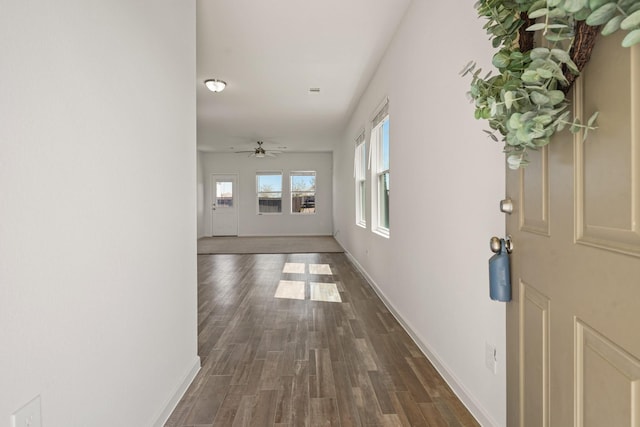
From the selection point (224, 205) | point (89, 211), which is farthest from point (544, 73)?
point (224, 205)

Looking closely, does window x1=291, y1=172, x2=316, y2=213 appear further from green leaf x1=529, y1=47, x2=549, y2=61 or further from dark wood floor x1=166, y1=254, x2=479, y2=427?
green leaf x1=529, y1=47, x2=549, y2=61

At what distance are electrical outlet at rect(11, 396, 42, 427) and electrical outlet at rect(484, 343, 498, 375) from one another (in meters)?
1.75

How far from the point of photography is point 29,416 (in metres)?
0.96

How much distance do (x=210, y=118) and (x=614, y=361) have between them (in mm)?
7219

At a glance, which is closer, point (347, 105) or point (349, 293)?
point (349, 293)

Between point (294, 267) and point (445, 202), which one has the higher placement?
point (445, 202)

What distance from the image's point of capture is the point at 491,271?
1.17 metres

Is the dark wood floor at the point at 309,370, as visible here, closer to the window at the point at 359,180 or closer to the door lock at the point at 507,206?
the door lock at the point at 507,206

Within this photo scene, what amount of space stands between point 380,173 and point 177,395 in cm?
330

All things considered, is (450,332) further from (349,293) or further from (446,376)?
(349,293)

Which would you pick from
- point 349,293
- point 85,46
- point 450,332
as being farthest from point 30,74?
point 349,293

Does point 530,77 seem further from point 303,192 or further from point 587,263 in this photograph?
point 303,192

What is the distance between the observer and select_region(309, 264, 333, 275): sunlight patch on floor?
571 cm

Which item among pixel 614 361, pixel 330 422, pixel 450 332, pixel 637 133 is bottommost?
pixel 330 422
